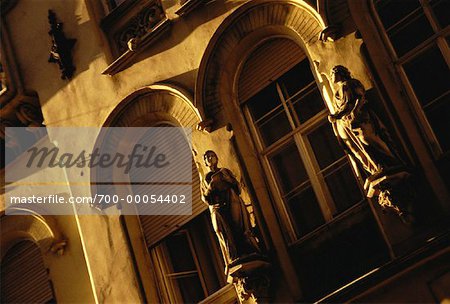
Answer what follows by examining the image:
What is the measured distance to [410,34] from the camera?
32.4 ft

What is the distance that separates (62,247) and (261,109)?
12.2 feet

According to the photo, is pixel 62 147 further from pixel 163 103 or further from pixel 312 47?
pixel 312 47

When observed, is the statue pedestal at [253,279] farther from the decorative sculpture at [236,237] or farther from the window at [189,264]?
the window at [189,264]

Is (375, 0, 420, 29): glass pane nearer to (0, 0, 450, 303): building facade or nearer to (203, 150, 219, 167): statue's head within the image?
(0, 0, 450, 303): building facade

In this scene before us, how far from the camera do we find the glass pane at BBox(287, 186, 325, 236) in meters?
10.2

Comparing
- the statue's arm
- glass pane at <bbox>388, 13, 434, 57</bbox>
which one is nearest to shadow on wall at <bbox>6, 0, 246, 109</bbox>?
the statue's arm

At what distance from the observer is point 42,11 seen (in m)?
14.2

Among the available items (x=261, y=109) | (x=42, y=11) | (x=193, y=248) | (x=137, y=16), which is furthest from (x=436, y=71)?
(x=42, y=11)

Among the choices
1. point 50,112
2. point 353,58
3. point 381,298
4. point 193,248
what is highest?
point 50,112

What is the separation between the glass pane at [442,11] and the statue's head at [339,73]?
1128mm

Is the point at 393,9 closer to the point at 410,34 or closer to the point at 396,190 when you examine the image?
the point at 410,34

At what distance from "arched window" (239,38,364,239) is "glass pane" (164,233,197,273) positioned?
167 centimetres

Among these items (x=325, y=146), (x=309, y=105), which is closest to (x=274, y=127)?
(x=309, y=105)

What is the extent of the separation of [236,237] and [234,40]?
8.76 ft
